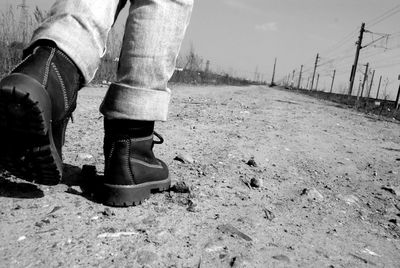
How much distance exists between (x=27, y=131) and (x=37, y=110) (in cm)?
7

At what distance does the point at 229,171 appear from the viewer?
1.80 meters

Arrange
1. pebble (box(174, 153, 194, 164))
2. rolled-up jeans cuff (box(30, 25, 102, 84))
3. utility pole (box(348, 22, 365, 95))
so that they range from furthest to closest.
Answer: utility pole (box(348, 22, 365, 95))
pebble (box(174, 153, 194, 164))
rolled-up jeans cuff (box(30, 25, 102, 84))

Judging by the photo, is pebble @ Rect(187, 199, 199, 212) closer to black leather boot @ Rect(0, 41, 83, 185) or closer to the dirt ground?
the dirt ground

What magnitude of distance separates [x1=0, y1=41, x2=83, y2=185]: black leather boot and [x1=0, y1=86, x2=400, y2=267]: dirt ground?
7.1 inches

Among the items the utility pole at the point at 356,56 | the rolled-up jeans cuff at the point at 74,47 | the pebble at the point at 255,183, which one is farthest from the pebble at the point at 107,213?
the utility pole at the point at 356,56

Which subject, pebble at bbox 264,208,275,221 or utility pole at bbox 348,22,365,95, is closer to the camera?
pebble at bbox 264,208,275,221

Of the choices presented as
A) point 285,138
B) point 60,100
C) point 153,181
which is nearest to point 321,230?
point 153,181

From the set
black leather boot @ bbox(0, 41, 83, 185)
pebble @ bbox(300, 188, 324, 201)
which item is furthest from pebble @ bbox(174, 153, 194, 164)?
black leather boot @ bbox(0, 41, 83, 185)

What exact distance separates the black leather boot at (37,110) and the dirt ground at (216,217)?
0.18 meters

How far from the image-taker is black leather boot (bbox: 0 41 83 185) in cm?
88

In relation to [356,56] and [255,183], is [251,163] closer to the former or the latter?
[255,183]

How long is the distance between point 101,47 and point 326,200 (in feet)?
3.78

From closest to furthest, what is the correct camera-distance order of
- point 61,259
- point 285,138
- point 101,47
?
point 61,259, point 101,47, point 285,138

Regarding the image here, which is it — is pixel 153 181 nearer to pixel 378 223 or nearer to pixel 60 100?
pixel 60 100
